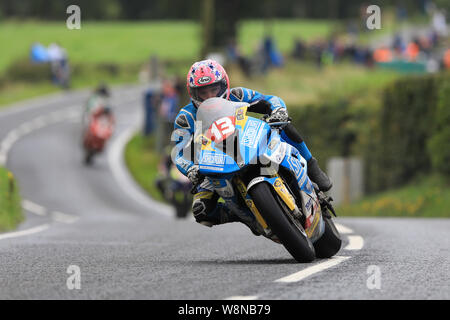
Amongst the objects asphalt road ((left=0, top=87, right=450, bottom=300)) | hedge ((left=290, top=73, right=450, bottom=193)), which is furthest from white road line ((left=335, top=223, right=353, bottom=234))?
hedge ((left=290, top=73, right=450, bottom=193))

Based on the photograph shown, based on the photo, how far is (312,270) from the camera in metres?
7.93

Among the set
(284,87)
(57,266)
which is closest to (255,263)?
(57,266)

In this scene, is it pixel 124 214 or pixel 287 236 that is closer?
pixel 287 236

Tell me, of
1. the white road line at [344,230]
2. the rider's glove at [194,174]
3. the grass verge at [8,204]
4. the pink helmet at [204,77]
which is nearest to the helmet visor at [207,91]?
the pink helmet at [204,77]

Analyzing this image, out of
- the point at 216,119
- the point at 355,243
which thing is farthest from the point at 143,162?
the point at 216,119

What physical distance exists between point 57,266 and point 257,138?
76.3 inches

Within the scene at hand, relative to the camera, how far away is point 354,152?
90.8 ft

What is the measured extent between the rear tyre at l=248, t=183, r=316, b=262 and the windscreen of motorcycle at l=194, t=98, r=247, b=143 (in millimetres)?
546

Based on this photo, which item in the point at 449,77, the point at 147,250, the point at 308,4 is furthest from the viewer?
the point at 308,4

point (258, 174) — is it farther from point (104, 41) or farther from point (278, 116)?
point (104, 41)

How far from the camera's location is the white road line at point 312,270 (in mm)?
7344

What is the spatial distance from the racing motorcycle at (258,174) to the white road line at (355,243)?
122 centimetres

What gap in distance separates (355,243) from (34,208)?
16.2 meters
